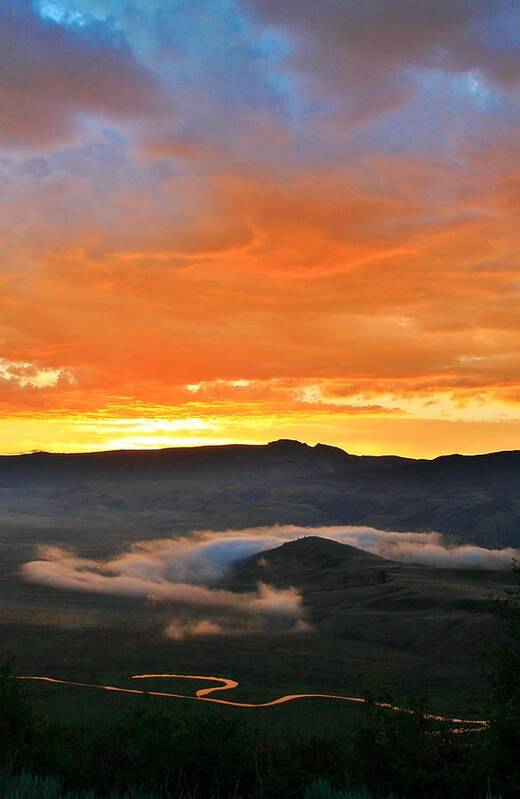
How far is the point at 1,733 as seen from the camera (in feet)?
165

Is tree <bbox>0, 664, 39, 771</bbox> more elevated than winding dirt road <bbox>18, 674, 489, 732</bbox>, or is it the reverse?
tree <bbox>0, 664, 39, 771</bbox>

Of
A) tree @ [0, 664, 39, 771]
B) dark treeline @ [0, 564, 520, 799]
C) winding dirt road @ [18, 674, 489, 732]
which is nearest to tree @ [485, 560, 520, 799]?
dark treeline @ [0, 564, 520, 799]

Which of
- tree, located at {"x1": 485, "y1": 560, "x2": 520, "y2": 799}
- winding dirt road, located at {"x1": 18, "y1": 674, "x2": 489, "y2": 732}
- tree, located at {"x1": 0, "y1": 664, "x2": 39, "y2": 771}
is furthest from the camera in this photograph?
winding dirt road, located at {"x1": 18, "y1": 674, "x2": 489, "y2": 732}

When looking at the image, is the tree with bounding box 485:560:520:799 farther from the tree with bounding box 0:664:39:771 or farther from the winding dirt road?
the winding dirt road

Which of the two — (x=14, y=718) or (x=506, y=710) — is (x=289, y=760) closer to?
(x=506, y=710)

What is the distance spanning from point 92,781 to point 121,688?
329ft

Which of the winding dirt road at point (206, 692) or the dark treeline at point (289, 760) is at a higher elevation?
the dark treeline at point (289, 760)

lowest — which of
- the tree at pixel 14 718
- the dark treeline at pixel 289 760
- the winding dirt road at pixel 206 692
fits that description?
the winding dirt road at pixel 206 692

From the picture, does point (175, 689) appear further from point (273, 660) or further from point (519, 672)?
point (519, 672)

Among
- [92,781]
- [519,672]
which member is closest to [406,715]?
[519,672]

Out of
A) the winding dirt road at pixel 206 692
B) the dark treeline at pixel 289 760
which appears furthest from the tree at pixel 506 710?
the winding dirt road at pixel 206 692

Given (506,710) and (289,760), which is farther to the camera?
(506,710)

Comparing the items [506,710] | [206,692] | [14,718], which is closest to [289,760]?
[506,710]

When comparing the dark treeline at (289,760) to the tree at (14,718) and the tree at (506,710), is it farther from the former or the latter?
the tree at (14,718)
